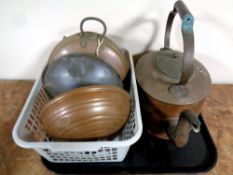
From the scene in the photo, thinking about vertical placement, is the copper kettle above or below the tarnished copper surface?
below

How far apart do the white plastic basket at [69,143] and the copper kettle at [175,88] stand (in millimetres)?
42

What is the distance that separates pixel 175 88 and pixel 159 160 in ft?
0.61

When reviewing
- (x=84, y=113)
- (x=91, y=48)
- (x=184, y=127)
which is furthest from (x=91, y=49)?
(x=184, y=127)

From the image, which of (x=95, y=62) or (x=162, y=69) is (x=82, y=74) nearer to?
(x=95, y=62)

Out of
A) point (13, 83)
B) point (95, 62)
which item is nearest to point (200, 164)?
point (95, 62)

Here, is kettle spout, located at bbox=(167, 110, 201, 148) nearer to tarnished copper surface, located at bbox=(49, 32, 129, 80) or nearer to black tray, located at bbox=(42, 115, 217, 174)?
black tray, located at bbox=(42, 115, 217, 174)

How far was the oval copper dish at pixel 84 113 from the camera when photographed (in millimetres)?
435

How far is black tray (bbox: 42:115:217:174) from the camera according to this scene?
0.51 meters

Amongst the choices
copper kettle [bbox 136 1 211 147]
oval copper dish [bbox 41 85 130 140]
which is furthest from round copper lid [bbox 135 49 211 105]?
oval copper dish [bbox 41 85 130 140]

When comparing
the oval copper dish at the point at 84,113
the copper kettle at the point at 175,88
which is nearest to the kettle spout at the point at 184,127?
the copper kettle at the point at 175,88

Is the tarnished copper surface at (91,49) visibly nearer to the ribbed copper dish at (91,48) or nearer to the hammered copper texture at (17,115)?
the ribbed copper dish at (91,48)

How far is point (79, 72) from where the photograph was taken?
488mm

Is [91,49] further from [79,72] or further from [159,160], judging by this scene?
[159,160]

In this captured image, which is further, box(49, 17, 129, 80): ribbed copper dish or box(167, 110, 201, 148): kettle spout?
box(49, 17, 129, 80): ribbed copper dish
